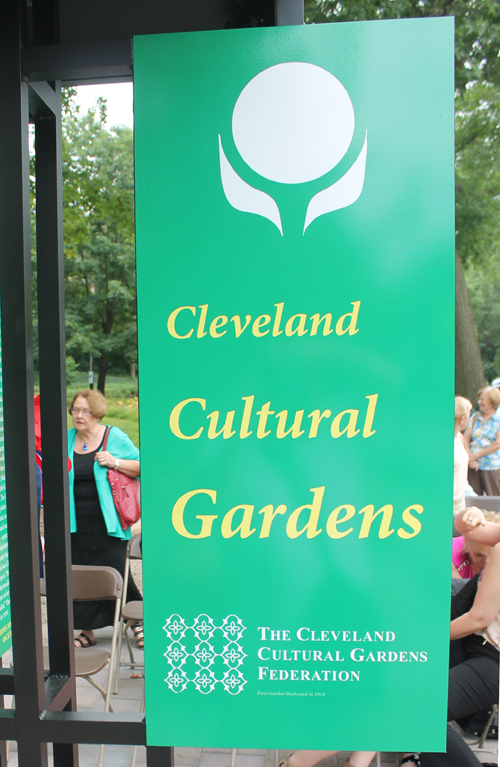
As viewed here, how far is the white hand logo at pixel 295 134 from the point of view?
4.58 ft

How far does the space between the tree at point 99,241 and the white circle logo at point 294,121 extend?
9844 mm

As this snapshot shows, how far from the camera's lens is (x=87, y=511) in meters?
3.93

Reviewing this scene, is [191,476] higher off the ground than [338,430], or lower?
lower

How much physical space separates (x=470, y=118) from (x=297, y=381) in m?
10.3

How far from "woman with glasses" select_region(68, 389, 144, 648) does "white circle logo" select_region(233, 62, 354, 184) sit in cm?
282

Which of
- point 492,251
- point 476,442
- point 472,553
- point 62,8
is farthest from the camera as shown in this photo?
point 492,251

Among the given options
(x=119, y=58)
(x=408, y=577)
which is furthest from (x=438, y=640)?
(x=119, y=58)

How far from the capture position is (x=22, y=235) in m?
Result: 1.49

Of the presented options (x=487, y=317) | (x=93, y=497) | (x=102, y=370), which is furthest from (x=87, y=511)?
(x=487, y=317)

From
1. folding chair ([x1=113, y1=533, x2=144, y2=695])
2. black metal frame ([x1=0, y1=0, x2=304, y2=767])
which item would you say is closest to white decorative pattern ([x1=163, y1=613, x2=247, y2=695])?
black metal frame ([x1=0, y1=0, x2=304, y2=767])

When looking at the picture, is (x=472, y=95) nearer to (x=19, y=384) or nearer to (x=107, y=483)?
(x=107, y=483)

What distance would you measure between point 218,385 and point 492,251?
11.5 metres

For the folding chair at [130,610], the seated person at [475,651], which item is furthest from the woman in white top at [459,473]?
the folding chair at [130,610]

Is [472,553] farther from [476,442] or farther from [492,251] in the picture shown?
[492,251]
